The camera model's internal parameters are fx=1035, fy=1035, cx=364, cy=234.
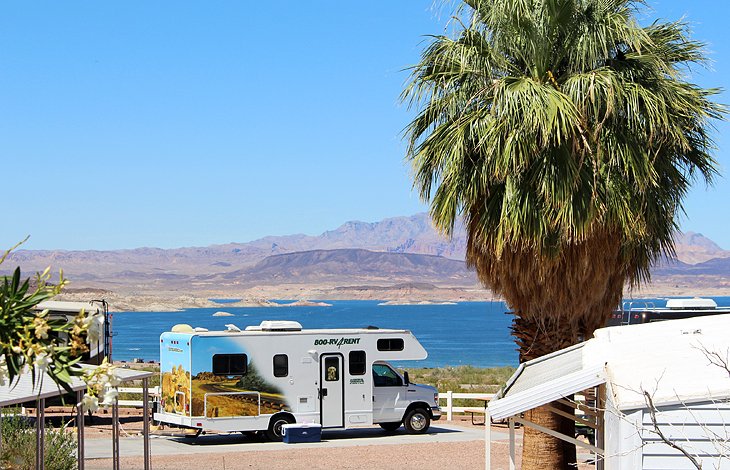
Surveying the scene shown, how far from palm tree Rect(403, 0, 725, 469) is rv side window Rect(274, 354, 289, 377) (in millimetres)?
8350

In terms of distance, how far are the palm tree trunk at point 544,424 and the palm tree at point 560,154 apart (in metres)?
0.02

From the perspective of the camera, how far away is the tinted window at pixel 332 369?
22.4 metres

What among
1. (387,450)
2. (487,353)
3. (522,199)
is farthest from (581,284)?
(487,353)

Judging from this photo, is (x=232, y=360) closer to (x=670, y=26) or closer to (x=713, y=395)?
(x=670, y=26)

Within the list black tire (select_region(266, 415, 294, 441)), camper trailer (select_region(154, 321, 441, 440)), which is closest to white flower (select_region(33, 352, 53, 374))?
camper trailer (select_region(154, 321, 441, 440))

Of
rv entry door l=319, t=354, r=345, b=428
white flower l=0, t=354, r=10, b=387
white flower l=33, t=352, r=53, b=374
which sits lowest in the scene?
rv entry door l=319, t=354, r=345, b=428

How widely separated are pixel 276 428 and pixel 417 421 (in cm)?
338

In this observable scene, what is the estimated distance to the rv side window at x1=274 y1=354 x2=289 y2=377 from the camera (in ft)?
71.9

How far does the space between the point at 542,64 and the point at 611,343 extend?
516 cm

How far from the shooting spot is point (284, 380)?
21953mm

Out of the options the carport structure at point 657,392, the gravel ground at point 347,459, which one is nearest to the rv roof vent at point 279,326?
the gravel ground at point 347,459

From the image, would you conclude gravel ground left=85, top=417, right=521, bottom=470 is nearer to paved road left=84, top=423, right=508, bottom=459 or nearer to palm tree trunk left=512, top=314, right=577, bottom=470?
paved road left=84, top=423, right=508, bottom=459

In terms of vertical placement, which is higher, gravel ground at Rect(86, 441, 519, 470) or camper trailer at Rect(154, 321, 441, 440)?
camper trailer at Rect(154, 321, 441, 440)

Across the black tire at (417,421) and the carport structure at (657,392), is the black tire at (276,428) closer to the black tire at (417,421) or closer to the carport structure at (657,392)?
the black tire at (417,421)
